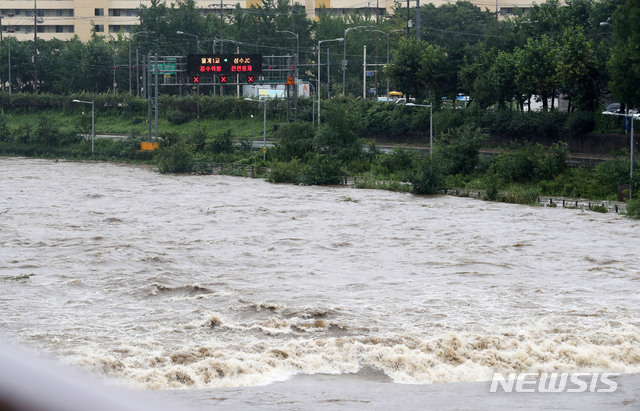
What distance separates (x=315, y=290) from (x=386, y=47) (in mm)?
80733

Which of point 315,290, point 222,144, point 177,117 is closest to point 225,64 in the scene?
point 222,144

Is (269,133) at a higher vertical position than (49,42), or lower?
lower

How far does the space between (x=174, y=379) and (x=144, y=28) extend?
92.7 meters

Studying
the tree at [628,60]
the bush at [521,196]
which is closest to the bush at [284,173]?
the bush at [521,196]

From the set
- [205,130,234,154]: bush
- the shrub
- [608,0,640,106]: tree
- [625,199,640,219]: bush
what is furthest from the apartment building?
[625,199,640,219]: bush

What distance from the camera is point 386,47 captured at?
103 metres

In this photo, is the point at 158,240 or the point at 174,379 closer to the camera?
the point at 174,379

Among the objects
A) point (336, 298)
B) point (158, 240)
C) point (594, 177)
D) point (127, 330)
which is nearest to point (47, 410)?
point (127, 330)

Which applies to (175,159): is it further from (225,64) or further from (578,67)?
(578,67)

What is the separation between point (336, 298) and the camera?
2423 centimetres

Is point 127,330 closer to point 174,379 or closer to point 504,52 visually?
point 174,379

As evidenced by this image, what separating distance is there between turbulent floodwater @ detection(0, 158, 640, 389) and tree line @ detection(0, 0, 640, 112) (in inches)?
834

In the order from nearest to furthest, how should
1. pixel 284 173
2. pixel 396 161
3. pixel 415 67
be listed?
pixel 284 173, pixel 396 161, pixel 415 67

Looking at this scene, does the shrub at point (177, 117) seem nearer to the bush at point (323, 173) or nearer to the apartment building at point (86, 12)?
the bush at point (323, 173)
